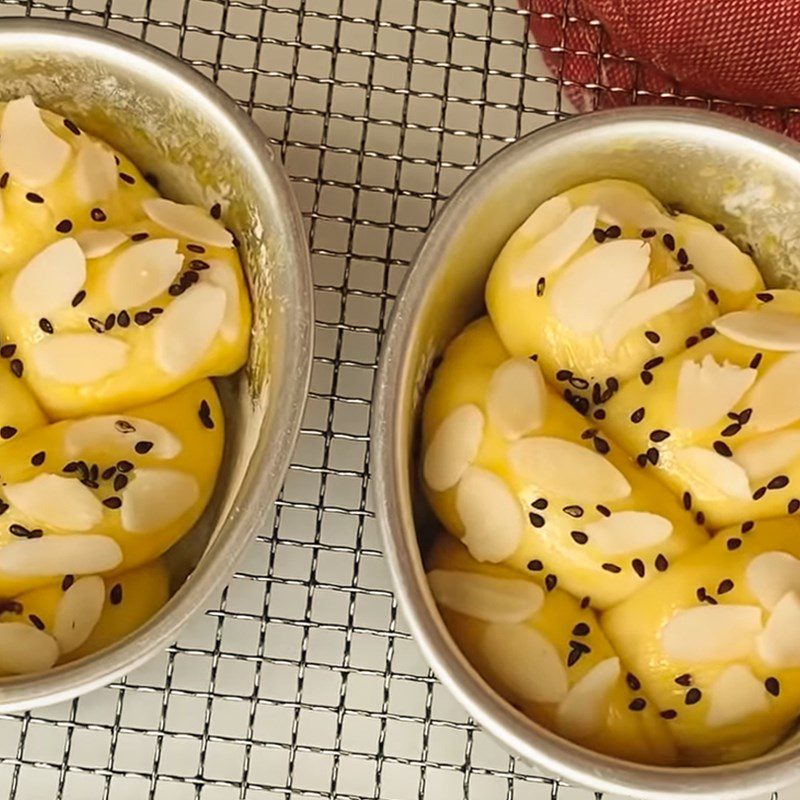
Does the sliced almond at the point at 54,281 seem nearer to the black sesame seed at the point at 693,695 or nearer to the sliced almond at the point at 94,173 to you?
the sliced almond at the point at 94,173

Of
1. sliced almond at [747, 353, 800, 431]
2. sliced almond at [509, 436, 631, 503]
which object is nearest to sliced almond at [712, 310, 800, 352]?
sliced almond at [747, 353, 800, 431]

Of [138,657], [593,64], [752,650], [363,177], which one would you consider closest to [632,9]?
[593,64]

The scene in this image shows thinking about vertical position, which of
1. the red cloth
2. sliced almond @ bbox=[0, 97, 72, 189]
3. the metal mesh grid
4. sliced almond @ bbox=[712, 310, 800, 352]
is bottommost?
the metal mesh grid

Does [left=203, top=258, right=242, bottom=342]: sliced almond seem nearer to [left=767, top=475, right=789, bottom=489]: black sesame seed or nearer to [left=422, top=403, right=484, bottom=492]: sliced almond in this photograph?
[left=422, top=403, right=484, bottom=492]: sliced almond

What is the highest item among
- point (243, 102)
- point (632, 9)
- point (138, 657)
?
point (632, 9)

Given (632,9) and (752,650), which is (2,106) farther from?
(752,650)

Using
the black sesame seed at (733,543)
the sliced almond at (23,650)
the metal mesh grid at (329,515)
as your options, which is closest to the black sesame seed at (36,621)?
the sliced almond at (23,650)

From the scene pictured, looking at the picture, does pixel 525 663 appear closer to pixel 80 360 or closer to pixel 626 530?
pixel 626 530

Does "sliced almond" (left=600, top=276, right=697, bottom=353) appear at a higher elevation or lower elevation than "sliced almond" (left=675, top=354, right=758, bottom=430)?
higher
